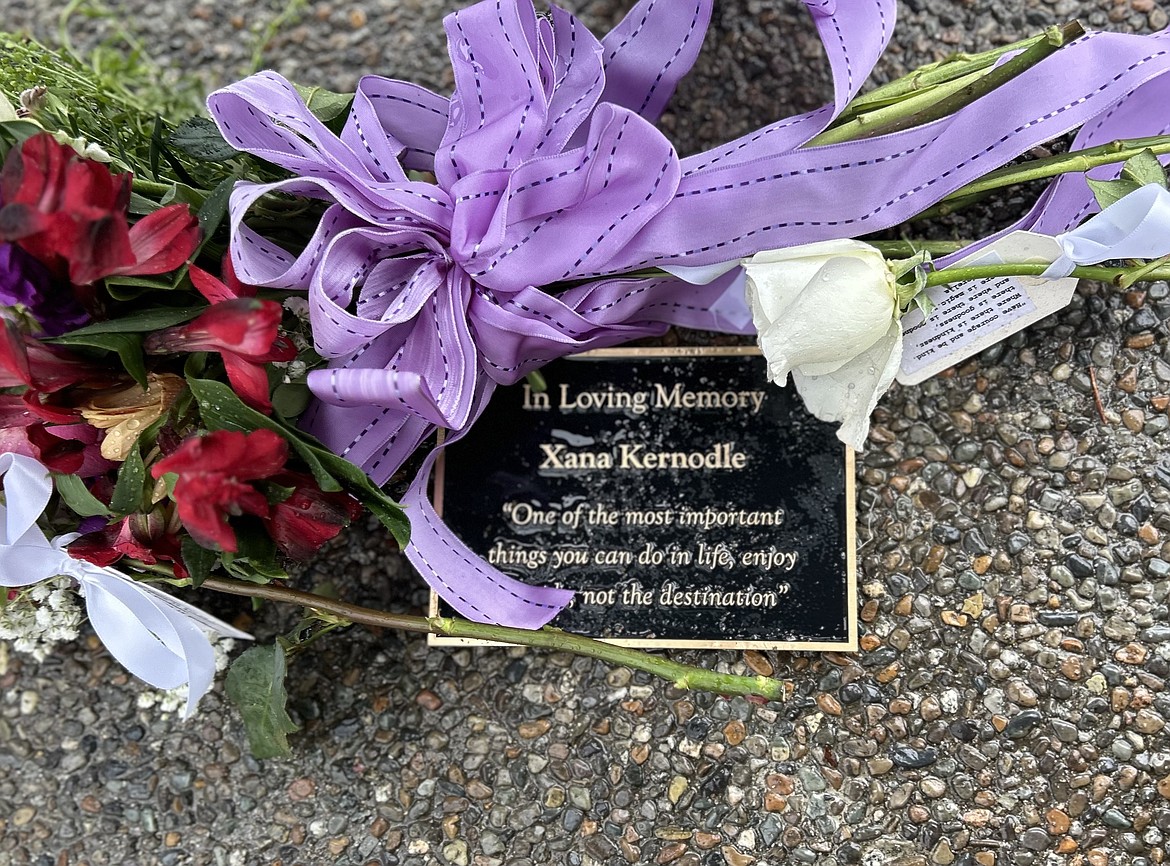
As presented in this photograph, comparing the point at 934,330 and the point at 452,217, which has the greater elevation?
the point at 452,217

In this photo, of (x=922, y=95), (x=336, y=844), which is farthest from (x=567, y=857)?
(x=922, y=95)

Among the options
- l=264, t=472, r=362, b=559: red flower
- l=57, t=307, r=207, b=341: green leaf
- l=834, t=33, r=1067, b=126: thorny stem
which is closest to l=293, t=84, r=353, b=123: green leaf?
l=57, t=307, r=207, b=341: green leaf

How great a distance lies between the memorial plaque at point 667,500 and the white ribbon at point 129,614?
0.21 m

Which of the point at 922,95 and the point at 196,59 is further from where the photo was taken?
the point at 196,59

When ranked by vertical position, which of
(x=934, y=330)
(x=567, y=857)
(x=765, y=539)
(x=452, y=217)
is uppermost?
(x=452, y=217)

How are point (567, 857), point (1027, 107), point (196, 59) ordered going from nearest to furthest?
point (1027, 107) < point (567, 857) < point (196, 59)

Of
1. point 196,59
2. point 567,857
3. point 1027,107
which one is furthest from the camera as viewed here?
point 196,59

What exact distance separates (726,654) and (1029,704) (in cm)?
27

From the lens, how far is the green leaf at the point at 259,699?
0.76 m

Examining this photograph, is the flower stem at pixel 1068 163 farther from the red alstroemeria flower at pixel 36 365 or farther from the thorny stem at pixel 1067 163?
the red alstroemeria flower at pixel 36 365

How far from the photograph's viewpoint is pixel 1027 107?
705 millimetres

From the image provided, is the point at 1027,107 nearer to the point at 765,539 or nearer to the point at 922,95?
the point at 922,95

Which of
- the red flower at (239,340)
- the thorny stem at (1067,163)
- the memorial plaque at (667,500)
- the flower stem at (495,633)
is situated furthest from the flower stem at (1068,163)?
the red flower at (239,340)

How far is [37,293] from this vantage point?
1.98ft
